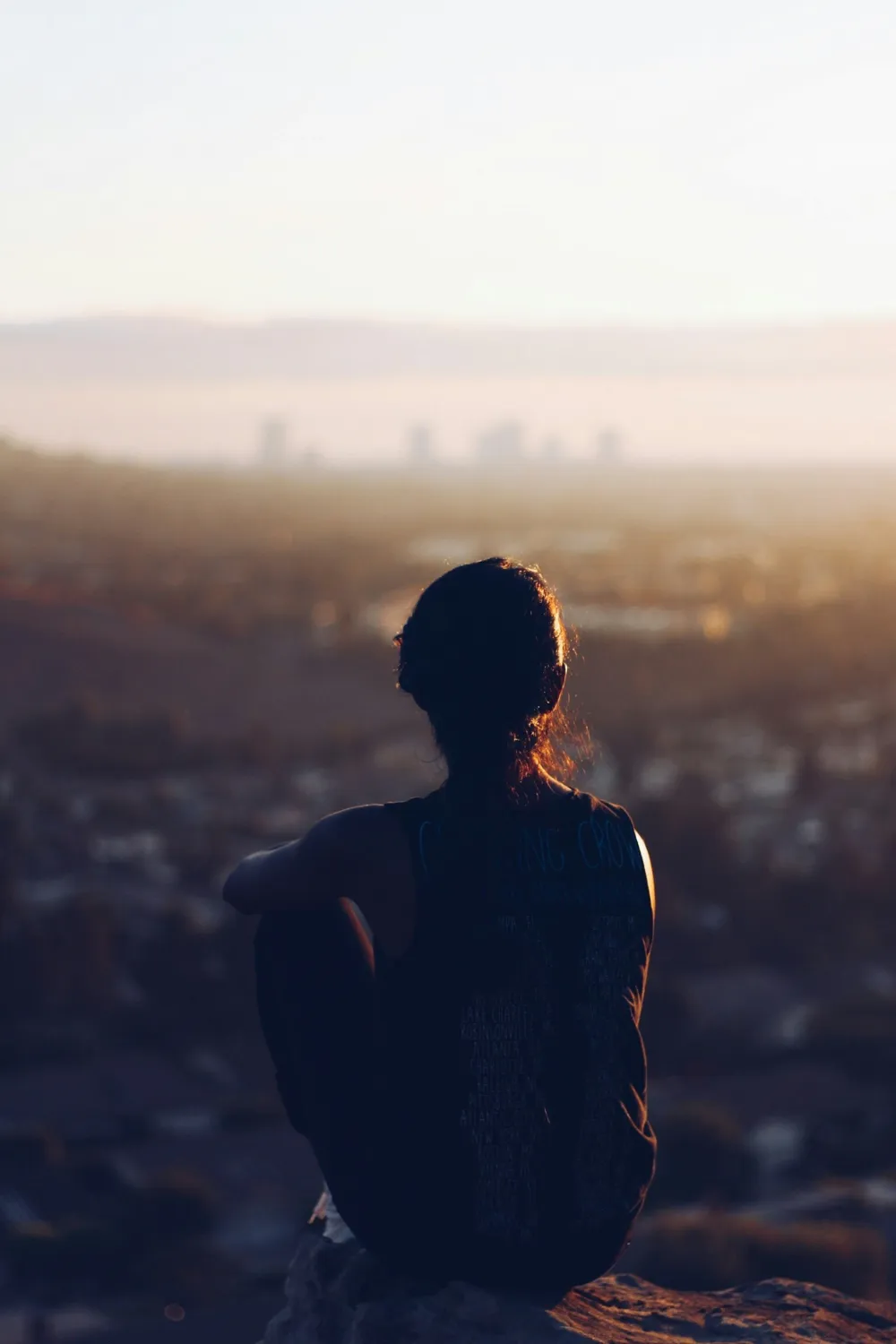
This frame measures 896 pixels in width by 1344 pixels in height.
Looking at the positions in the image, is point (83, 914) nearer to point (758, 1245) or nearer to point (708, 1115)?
point (708, 1115)

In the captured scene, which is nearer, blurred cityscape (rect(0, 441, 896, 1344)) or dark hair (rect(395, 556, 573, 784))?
Answer: dark hair (rect(395, 556, 573, 784))

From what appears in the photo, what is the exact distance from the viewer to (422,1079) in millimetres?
3055

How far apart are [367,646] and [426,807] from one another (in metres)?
36.8

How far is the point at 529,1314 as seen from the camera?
3.13m

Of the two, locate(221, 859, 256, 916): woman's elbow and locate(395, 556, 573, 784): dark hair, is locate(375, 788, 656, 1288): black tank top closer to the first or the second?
locate(395, 556, 573, 784): dark hair

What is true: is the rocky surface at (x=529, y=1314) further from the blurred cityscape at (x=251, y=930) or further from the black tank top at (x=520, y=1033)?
the blurred cityscape at (x=251, y=930)

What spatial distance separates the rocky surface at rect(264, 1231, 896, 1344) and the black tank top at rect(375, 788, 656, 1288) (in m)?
0.10

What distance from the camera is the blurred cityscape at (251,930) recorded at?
26.2 ft

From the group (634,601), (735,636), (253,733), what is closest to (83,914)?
(253,733)

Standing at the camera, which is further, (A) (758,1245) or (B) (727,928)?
(B) (727,928)

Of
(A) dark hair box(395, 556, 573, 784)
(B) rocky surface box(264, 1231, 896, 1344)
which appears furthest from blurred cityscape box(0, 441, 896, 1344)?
(B) rocky surface box(264, 1231, 896, 1344)

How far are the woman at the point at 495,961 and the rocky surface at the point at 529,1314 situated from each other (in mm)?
71

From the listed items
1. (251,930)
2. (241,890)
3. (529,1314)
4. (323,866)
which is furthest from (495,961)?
(251,930)

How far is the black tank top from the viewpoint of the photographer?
2.96 meters
